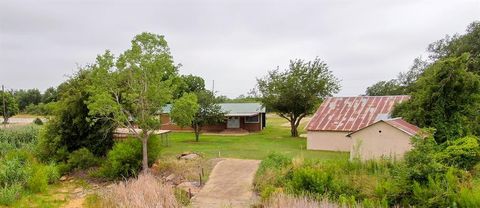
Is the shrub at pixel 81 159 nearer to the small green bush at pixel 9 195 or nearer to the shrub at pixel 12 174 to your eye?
the shrub at pixel 12 174

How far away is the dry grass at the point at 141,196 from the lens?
26.1 feet

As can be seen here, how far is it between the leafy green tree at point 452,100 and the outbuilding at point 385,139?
3.68 ft

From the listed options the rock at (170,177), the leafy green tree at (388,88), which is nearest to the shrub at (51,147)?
the rock at (170,177)

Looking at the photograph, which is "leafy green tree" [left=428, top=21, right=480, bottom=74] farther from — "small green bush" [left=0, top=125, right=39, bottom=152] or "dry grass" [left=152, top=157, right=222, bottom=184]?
"small green bush" [left=0, top=125, right=39, bottom=152]

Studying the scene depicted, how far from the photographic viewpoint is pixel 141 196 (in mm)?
8312

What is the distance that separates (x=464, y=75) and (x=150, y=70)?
13.5 meters

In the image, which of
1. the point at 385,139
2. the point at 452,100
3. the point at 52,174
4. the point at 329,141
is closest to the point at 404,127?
the point at 385,139

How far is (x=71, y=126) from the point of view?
1573cm

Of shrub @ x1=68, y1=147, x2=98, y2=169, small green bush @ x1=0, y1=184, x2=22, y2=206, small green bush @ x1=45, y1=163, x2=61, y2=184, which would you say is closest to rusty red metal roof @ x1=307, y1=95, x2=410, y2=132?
shrub @ x1=68, y1=147, x2=98, y2=169

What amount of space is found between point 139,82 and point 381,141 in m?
10.8

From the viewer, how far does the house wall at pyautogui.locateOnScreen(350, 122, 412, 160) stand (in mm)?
14202

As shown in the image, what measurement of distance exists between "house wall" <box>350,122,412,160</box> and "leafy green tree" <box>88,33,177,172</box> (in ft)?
27.9

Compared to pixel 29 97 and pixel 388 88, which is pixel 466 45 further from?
pixel 29 97

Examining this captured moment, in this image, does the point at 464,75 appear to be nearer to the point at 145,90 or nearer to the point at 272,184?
the point at 272,184
